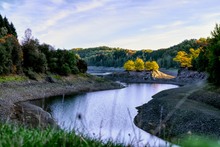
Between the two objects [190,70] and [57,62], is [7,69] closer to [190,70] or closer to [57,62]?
[57,62]

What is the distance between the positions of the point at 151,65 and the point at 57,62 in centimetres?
7010

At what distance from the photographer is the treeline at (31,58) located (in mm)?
61375

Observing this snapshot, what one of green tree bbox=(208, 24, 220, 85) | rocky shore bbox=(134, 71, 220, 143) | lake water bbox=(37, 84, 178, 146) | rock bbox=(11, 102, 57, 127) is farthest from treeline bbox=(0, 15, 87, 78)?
green tree bbox=(208, 24, 220, 85)

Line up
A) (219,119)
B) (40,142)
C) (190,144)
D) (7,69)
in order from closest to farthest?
(190,144) → (40,142) → (219,119) → (7,69)

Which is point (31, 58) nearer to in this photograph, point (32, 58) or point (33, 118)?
point (32, 58)

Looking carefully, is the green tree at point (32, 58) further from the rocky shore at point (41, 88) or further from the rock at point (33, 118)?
the rock at point (33, 118)

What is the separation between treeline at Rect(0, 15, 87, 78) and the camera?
6138 cm

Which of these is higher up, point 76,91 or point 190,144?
point 190,144

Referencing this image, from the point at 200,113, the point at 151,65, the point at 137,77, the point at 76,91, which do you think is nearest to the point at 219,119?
the point at 200,113

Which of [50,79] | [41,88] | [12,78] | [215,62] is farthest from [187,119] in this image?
[50,79]

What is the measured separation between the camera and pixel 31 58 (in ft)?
229

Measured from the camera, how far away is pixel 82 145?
14.5 ft

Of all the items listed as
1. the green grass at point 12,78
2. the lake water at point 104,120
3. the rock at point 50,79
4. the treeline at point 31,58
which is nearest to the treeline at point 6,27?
the treeline at point 31,58

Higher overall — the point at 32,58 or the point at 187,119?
the point at 32,58
